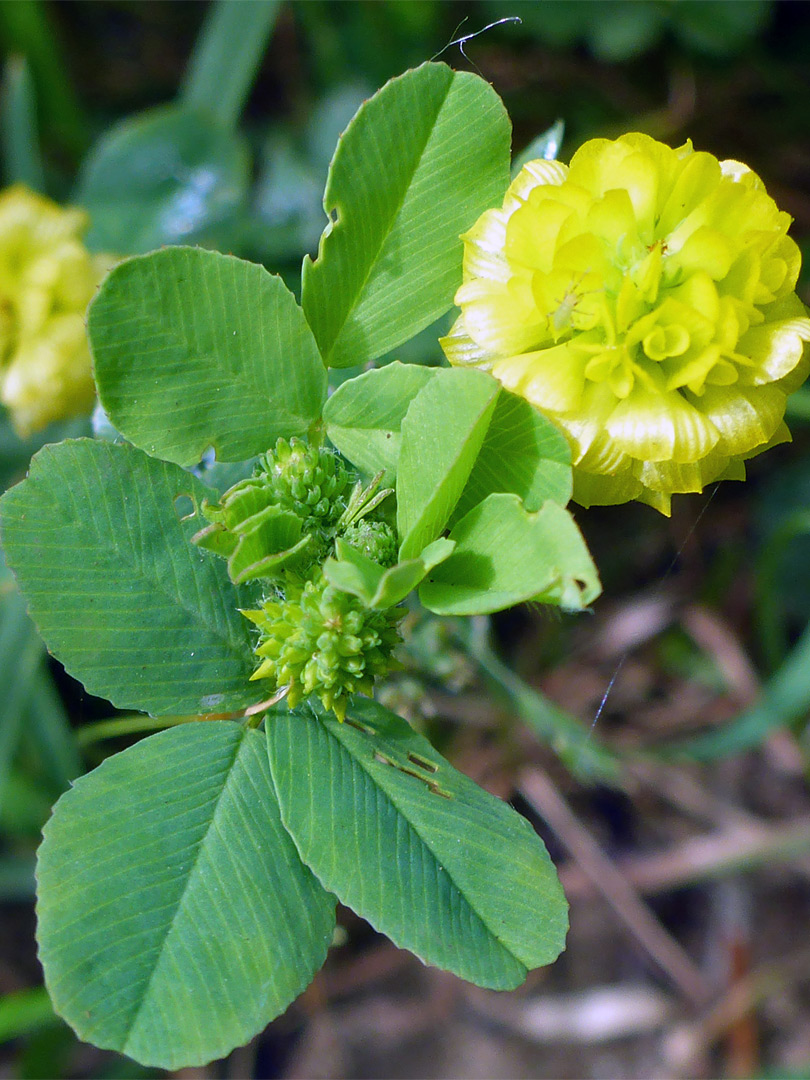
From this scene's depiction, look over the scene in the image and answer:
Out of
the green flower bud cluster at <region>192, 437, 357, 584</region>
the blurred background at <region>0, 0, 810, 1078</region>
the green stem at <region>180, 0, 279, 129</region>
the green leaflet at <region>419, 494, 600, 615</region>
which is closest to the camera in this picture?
the green leaflet at <region>419, 494, 600, 615</region>

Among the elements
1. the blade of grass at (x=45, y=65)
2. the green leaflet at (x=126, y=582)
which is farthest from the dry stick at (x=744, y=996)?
the blade of grass at (x=45, y=65)

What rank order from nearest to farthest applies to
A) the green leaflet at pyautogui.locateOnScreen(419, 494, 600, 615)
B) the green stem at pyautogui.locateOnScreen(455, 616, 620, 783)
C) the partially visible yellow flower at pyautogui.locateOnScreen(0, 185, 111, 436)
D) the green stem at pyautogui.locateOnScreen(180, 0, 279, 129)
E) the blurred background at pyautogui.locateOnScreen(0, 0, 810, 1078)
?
the green leaflet at pyautogui.locateOnScreen(419, 494, 600, 615) < the green stem at pyautogui.locateOnScreen(455, 616, 620, 783) < the partially visible yellow flower at pyautogui.locateOnScreen(0, 185, 111, 436) < the blurred background at pyautogui.locateOnScreen(0, 0, 810, 1078) < the green stem at pyautogui.locateOnScreen(180, 0, 279, 129)

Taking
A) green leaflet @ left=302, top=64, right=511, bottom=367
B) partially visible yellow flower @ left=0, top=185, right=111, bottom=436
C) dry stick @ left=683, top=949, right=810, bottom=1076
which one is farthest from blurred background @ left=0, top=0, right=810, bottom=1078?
green leaflet @ left=302, top=64, right=511, bottom=367

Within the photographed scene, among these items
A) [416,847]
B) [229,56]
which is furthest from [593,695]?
[229,56]

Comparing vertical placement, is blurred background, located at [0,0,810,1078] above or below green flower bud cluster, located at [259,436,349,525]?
below

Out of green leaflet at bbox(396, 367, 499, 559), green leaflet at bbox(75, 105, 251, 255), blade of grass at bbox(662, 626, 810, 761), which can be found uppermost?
green leaflet at bbox(396, 367, 499, 559)

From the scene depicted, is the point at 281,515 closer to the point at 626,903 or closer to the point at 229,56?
the point at 626,903

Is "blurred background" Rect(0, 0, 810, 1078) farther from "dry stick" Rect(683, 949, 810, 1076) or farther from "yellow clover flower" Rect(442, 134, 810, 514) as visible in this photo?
"yellow clover flower" Rect(442, 134, 810, 514)
